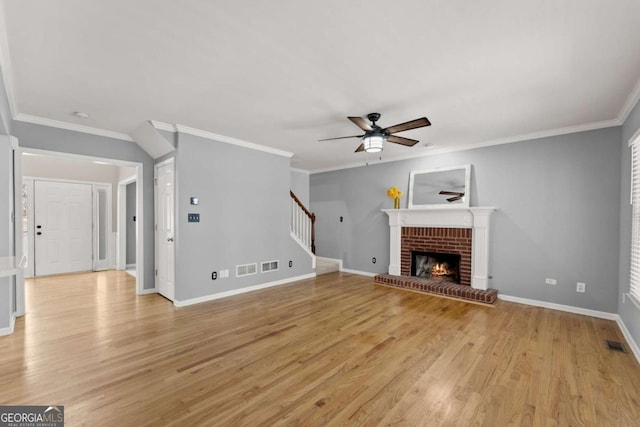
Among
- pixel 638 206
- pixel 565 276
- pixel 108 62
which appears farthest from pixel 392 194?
pixel 108 62

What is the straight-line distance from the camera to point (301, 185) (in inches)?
309

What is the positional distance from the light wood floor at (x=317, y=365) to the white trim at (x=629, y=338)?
0.24 ft

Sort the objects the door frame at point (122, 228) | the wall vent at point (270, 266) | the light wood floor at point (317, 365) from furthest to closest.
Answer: the door frame at point (122, 228) < the wall vent at point (270, 266) < the light wood floor at point (317, 365)

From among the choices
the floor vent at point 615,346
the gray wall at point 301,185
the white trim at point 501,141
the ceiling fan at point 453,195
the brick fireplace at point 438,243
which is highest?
the white trim at point 501,141

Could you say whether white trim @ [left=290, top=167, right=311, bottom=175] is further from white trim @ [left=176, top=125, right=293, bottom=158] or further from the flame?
the flame

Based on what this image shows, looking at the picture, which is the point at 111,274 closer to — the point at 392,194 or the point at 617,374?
the point at 392,194

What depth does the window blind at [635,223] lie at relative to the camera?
2.96 meters

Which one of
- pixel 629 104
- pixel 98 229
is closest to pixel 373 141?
pixel 629 104

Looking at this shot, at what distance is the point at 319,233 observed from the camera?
7.79m

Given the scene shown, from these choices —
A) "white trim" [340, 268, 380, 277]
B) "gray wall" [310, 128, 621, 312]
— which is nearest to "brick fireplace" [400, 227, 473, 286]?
"gray wall" [310, 128, 621, 312]

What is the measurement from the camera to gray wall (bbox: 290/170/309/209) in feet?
25.1

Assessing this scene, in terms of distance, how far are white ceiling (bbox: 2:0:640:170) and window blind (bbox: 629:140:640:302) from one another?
0.68 meters

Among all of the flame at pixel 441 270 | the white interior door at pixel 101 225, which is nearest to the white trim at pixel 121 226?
the white interior door at pixel 101 225

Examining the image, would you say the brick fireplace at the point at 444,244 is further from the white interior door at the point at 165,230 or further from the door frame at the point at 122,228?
the door frame at the point at 122,228
